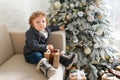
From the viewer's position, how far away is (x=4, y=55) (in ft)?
7.03

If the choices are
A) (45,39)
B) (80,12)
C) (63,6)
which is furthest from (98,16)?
(45,39)

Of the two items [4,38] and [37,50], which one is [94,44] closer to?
[37,50]

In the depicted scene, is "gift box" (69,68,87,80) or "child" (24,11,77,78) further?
"gift box" (69,68,87,80)

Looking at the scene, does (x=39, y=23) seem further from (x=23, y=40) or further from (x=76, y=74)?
(x=76, y=74)

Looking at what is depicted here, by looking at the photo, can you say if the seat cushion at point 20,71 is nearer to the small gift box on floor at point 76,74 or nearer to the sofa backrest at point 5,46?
the sofa backrest at point 5,46

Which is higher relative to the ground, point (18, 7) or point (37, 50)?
point (18, 7)

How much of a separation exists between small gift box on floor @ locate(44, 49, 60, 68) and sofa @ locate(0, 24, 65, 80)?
7 cm

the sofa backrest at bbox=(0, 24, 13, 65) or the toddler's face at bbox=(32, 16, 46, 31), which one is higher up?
the toddler's face at bbox=(32, 16, 46, 31)

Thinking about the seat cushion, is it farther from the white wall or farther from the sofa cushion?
the white wall

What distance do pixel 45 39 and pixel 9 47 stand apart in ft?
1.40

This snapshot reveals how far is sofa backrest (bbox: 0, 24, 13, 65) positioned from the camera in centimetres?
211

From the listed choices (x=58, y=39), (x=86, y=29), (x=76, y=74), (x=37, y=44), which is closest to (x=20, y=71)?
(x=37, y=44)

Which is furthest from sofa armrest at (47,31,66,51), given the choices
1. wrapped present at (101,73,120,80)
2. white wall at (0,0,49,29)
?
white wall at (0,0,49,29)

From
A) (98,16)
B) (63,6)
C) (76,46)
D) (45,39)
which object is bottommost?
(76,46)
